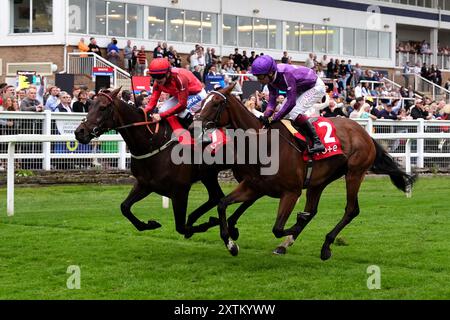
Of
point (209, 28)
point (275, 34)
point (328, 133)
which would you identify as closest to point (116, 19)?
point (209, 28)

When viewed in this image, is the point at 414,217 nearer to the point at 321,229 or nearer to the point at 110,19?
the point at 321,229

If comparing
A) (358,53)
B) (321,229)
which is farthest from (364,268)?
(358,53)

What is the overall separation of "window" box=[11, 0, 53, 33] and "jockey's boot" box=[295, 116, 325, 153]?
66.4ft

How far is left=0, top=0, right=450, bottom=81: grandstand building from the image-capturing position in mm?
28234

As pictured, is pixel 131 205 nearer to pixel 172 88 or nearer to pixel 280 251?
pixel 172 88

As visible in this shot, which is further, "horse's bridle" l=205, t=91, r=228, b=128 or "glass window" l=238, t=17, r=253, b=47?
"glass window" l=238, t=17, r=253, b=47

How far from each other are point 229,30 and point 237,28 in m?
0.48

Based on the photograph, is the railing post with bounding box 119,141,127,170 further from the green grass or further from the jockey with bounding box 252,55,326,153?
the jockey with bounding box 252,55,326,153

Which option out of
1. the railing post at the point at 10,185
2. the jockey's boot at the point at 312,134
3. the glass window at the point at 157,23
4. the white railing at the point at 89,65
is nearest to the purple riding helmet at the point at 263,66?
the jockey's boot at the point at 312,134

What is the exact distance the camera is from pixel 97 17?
1141 inches

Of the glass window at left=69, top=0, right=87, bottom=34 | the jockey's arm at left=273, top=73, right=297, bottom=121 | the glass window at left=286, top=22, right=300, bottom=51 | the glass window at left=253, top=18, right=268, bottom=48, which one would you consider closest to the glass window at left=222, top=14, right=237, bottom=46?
the glass window at left=253, top=18, right=268, bottom=48

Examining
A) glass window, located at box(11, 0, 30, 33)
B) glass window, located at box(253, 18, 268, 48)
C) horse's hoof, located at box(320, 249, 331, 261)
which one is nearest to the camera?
horse's hoof, located at box(320, 249, 331, 261)

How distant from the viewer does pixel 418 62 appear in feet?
139

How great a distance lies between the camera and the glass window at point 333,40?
125 feet
